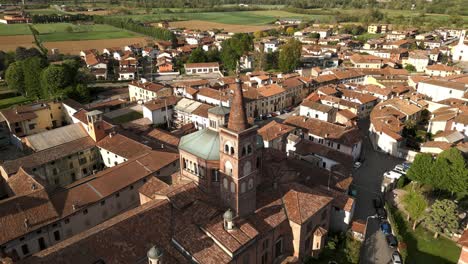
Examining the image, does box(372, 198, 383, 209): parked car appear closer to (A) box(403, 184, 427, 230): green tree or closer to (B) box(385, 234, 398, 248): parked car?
(A) box(403, 184, 427, 230): green tree

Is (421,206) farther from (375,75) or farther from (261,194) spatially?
(375,75)

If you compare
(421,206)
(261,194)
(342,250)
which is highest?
(261,194)

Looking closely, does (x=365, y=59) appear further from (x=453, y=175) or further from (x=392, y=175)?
(x=453, y=175)

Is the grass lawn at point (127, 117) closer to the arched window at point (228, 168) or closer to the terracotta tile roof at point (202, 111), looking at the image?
the terracotta tile roof at point (202, 111)

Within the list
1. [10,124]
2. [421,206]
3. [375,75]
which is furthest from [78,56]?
[421,206]

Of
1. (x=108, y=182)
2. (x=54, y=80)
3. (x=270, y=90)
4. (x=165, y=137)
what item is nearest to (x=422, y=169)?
(x=165, y=137)
